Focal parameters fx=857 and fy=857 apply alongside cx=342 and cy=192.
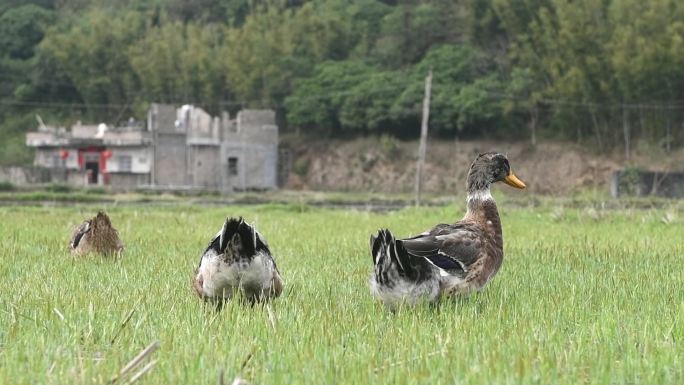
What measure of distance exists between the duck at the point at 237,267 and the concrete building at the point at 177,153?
128ft

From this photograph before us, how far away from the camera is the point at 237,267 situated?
4512 mm

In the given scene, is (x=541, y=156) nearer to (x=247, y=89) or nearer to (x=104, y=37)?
(x=247, y=89)

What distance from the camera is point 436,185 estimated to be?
46.7 metres

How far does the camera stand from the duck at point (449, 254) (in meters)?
4.38

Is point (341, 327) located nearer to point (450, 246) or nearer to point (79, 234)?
point (450, 246)

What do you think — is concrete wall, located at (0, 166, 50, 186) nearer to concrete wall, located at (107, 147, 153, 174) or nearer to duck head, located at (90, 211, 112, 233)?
concrete wall, located at (107, 147, 153, 174)

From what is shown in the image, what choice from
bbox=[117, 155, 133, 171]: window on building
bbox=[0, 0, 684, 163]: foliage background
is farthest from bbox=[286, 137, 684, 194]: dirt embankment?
bbox=[117, 155, 133, 171]: window on building

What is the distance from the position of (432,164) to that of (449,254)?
43.1 m

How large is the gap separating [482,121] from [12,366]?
4485 cm

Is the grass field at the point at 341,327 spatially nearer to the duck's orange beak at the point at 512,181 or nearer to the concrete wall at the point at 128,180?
the duck's orange beak at the point at 512,181

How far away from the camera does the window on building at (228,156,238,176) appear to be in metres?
45.2

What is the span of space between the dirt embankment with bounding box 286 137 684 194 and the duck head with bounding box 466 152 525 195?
122 feet

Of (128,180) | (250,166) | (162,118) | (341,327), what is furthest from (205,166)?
(341,327)

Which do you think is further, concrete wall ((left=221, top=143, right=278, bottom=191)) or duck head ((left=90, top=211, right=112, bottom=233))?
concrete wall ((left=221, top=143, right=278, bottom=191))
